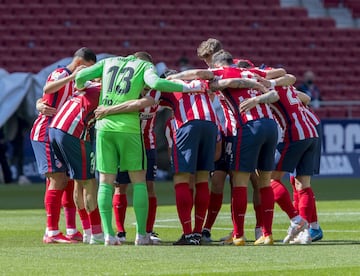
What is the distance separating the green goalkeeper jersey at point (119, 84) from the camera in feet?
40.4

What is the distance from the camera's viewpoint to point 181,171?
12.5 m

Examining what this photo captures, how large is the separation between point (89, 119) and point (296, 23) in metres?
22.6

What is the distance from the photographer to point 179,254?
11406mm

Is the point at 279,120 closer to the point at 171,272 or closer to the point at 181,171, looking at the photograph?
the point at 181,171

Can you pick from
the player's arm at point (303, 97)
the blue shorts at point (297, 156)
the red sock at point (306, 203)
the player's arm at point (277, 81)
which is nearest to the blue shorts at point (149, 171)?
the blue shorts at point (297, 156)

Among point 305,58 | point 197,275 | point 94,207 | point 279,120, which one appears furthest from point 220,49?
point 305,58

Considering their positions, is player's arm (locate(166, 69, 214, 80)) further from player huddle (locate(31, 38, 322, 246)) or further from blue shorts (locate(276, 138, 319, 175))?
blue shorts (locate(276, 138, 319, 175))

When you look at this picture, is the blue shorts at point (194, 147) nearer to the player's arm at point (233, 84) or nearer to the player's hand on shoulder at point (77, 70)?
the player's arm at point (233, 84)

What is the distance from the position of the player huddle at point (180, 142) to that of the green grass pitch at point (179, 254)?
1.21ft

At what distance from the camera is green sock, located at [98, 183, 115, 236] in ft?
40.1

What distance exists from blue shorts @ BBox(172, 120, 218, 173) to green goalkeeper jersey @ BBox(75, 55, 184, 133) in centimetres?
50

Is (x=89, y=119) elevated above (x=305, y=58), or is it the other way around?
(x=89, y=119)

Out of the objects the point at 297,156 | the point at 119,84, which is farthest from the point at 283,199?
the point at 119,84

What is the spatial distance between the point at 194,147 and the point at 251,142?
60 cm
